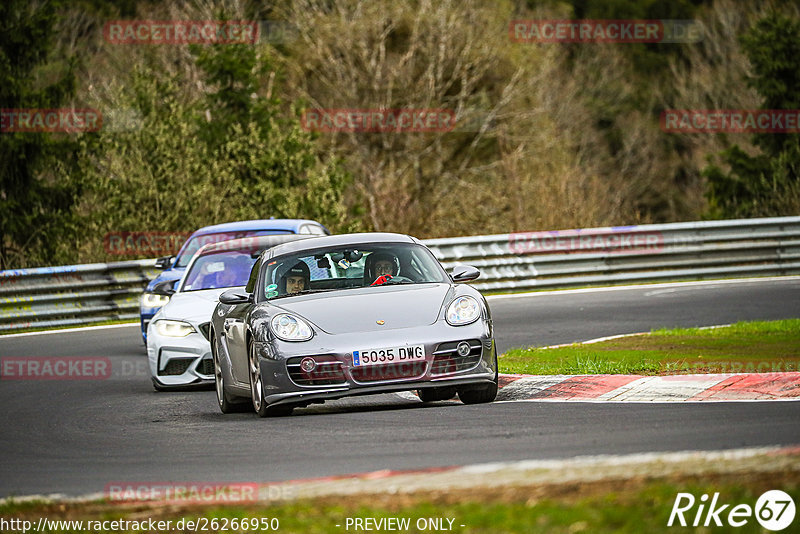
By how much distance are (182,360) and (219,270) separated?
1.66m

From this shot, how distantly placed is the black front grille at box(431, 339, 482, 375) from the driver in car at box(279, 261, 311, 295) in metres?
1.51

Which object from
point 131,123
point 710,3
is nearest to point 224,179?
point 131,123

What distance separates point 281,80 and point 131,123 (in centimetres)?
1437

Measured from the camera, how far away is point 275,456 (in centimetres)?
845

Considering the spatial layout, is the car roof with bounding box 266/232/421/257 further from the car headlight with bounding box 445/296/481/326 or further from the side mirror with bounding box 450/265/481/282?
the car headlight with bounding box 445/296/481/326

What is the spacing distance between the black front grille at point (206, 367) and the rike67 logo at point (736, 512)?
8.38 metres

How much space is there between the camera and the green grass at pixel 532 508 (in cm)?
550

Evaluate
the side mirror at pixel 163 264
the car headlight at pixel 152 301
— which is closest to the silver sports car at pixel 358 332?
the car headlight at pixel 152 301

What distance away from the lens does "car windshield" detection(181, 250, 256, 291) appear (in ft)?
48.5

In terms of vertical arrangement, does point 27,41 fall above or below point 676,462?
above

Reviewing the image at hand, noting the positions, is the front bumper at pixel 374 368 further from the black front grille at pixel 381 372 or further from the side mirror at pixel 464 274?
the side mirror at pixel 464 274

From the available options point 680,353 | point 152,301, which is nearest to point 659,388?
point 680,353

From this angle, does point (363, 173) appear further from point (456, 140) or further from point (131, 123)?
point (131, 123)

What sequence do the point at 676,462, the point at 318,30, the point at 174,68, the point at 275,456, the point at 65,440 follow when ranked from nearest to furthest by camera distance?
1. the point at 676,462
2. the point at 275,456
3. the point at 65,440
4. the point at 318,30
5. the point at 174,68
